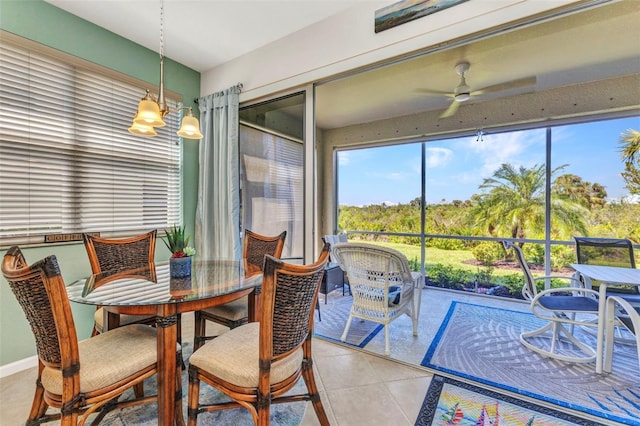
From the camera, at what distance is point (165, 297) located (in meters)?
1.35

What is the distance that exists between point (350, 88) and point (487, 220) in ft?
9.24

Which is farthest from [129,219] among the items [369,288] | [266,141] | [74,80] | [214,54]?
[369,288]

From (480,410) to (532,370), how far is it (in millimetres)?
773

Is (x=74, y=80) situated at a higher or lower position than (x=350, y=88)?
lower

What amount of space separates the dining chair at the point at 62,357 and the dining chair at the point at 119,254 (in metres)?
0.61

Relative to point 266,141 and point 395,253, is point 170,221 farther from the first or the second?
point 395,253

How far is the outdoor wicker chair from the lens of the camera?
226 centimetres

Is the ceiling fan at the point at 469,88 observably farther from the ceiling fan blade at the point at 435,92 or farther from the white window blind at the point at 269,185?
the white window blind at the point at 269,185

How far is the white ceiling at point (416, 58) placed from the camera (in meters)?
2.16

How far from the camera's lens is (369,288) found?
239 cm

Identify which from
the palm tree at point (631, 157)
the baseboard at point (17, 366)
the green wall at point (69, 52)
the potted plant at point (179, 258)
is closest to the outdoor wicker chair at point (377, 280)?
the potted plant at point (179, 258)

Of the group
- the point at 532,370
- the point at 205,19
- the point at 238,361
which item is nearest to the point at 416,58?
the point at 205,19

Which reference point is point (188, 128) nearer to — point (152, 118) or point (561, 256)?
point (152, 118)

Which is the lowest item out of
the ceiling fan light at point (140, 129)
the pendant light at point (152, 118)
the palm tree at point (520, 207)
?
the palm tree at point (520, 207)
